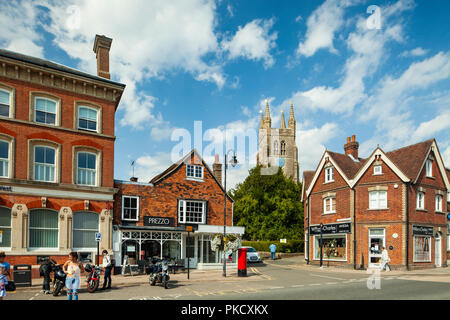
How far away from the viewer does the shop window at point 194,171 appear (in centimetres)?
2720

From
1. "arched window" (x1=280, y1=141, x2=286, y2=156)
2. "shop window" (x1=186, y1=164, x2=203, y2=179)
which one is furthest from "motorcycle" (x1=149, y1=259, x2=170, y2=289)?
"arched window" (x1=280, y1=141, x2=286, y2=156)

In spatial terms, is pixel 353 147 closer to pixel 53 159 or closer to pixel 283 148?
pixel 53 159

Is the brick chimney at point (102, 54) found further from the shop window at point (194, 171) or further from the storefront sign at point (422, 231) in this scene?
the storefront sign at point (422, 231)

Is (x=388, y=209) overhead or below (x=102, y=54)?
below

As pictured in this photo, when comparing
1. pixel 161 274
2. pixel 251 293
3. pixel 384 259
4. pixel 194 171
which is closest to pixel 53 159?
pixel 194 171

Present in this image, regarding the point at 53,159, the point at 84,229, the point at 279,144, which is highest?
the point at 279,144

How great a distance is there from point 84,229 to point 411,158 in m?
24.6

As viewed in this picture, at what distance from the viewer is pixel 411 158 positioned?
29109 millimetres

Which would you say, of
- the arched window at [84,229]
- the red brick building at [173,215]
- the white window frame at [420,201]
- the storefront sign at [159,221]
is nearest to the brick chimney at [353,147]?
the white window frame at [420,201]

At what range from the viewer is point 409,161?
2897cm

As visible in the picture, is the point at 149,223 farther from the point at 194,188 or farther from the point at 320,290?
the point at 320,290

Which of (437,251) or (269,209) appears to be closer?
(437,251)
